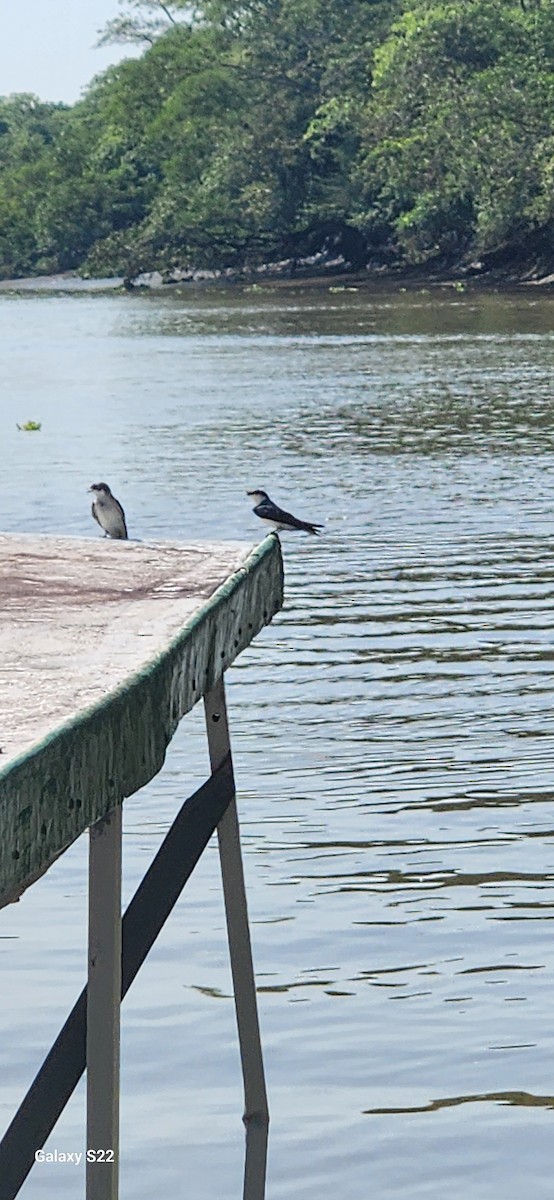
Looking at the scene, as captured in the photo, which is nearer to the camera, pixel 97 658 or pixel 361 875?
pixel 97 658

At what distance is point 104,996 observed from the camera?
8.99 ft

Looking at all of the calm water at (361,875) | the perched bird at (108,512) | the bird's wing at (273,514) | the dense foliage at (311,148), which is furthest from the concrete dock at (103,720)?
the dense foliage at (311,148)

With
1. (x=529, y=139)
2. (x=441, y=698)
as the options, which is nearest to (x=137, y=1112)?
(x=441, y=698)

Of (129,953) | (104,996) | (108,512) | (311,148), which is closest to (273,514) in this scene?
(108,512)

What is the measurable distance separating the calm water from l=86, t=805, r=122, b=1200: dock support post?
1.57 meters

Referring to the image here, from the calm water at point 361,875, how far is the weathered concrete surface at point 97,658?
1.66 m

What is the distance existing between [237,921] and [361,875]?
2.32 metres

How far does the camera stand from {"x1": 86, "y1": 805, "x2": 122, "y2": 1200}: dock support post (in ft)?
8.68

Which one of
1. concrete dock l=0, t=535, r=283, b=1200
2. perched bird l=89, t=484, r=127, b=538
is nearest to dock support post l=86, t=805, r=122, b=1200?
concrete dock l=0, t=535, r=283, b=1200

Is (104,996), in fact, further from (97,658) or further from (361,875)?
(361,875)

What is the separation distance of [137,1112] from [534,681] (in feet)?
15.0

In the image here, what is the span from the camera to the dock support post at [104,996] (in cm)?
264

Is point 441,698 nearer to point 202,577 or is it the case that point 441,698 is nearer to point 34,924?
point 34,924

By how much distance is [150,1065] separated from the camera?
4.82 m
